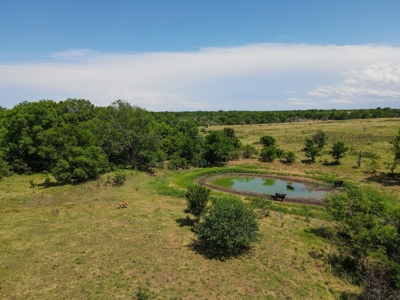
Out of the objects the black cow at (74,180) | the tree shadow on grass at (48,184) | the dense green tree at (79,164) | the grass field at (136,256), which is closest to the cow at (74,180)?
the black cow at (74,180)

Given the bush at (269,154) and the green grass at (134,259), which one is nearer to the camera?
the green grass at (134,259)

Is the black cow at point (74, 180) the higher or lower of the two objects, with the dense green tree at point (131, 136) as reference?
lower

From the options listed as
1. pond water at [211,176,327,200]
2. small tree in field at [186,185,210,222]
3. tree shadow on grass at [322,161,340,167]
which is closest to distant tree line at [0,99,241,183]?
pond water at [211,176,327,200]

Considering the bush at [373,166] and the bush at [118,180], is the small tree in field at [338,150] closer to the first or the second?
the bush at [373,166]

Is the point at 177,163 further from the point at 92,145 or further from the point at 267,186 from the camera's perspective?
the point at 267,186

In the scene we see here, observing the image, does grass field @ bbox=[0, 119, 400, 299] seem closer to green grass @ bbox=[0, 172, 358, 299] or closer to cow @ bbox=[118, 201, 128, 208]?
green grass @ bbox=[0, 172, 358, 299]

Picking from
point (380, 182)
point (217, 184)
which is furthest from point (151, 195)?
point (380, 182)

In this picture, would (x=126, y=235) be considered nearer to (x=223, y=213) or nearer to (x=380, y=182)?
(x=223, y=213)
